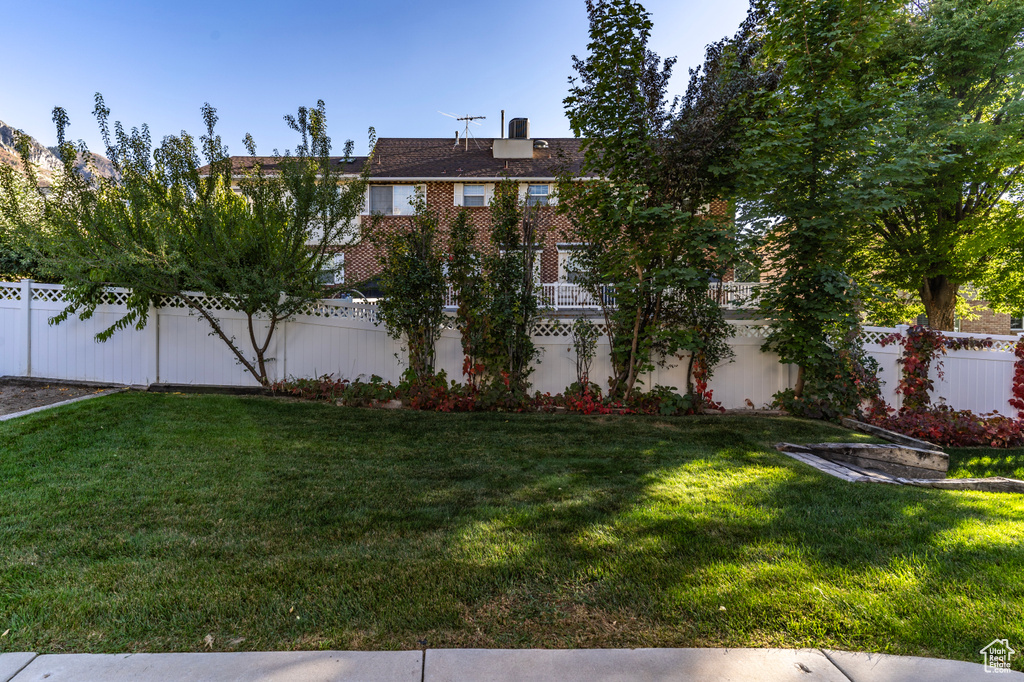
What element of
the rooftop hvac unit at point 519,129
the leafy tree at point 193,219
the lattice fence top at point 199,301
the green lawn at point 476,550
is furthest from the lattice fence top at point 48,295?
the rooftop hvac unit at point 519,129

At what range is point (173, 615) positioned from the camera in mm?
2160

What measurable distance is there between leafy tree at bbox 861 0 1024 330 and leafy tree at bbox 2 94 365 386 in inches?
319

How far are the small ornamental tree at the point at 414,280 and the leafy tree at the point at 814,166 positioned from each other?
4.16 metres

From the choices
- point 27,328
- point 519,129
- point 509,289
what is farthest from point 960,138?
point 27,328

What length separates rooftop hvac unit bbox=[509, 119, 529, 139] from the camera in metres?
20.1

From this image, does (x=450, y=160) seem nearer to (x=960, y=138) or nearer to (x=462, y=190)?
(x=462, y=190)

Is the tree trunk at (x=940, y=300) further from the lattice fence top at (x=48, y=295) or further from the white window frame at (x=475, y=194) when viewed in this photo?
the lattice fence top at (x=48, y=295)

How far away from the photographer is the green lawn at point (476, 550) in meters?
2.10

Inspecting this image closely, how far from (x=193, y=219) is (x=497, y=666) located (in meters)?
6.98

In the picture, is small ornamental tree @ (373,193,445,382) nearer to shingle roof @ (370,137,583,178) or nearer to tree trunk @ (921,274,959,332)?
shingle roof @ (370,137,583,178)

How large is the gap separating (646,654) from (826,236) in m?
5.89

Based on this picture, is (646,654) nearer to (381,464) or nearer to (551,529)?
(551,529)

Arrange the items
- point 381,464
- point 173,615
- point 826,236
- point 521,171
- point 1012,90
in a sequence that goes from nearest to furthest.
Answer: point 173,615 < point 381,464 < point 826,236 < point 1012,90 < point 521,171

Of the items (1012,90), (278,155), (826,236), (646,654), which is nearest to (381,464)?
(646,654)
